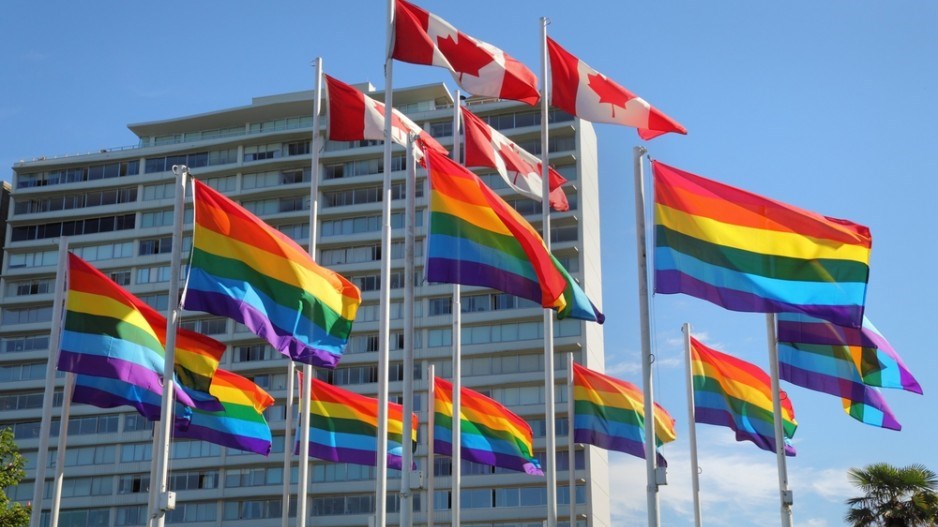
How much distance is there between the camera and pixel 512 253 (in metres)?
28.3

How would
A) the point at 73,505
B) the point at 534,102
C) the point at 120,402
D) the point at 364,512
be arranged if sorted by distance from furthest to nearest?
the point at 73,505 → the point at 364,512 → the point at 534,102 → the point at 120,402

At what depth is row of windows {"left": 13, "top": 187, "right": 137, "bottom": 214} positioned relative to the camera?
103500mm

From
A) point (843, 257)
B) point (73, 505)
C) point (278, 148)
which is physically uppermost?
point (278, 148)

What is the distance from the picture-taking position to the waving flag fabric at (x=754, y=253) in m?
26.4

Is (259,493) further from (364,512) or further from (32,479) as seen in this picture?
(32,479)

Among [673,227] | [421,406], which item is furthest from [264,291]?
[421,406]

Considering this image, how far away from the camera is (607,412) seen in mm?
40312

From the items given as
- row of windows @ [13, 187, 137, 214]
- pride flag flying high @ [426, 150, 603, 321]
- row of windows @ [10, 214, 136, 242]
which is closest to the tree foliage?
pride flag flying high @ [426, 150, 603, 321]

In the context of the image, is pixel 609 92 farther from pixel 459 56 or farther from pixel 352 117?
pixel 352 117

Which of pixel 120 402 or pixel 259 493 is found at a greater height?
pixel 259 493

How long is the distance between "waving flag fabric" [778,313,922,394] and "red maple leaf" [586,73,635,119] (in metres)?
6.86

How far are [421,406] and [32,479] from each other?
109 ft

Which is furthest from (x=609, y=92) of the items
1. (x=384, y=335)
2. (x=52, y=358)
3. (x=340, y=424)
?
(x=52, y=358)

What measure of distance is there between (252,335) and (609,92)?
65.8 meters
